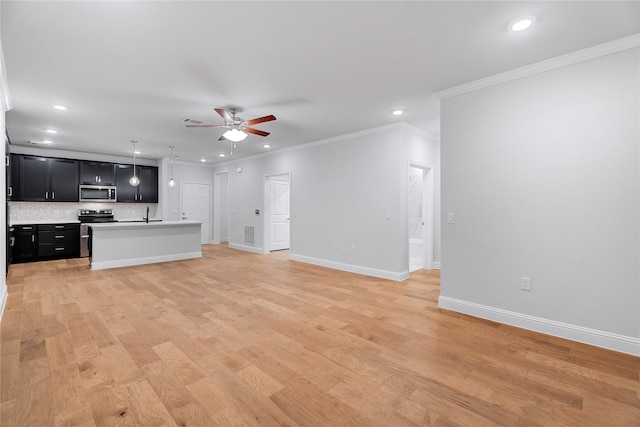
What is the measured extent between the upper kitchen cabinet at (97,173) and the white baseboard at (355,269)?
5.37 meters

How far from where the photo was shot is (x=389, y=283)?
4938 millimetres

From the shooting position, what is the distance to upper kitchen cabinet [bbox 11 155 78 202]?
6.77 meters

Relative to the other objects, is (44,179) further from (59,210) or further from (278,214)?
(278,214)

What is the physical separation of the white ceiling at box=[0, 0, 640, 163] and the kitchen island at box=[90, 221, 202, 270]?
8.05 ft

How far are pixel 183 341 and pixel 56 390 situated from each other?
0.93m

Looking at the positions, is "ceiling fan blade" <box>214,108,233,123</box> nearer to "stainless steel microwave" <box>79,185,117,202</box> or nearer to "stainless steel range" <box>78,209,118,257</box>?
"stainless steel range" <box>78,209,118,257</box>

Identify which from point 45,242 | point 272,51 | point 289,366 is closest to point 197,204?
point 45,242

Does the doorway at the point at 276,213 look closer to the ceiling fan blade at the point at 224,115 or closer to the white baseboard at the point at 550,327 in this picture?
the ceiling fan blade at the point at 224,115

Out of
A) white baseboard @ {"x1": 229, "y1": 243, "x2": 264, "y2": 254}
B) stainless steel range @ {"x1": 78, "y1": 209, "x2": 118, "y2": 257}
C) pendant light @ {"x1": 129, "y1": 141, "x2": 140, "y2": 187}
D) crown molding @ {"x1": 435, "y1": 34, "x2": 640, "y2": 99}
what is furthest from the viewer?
white baseboard @ {"x1": 229, "y1": 243, "x2": 264, "y2": 254}

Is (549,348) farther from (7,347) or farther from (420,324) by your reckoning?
(7,347)

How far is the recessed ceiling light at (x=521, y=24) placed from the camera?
2320 mm

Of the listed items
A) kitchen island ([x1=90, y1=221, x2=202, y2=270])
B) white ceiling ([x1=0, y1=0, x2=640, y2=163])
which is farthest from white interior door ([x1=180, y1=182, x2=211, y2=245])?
white ceiling ([x1=0, y1=0, x2=640, y2=163])

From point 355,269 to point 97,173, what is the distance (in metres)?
7.10

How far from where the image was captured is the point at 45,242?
6754 millimetres
